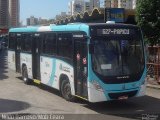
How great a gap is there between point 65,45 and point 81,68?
1.63m

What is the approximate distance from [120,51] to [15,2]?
10024 cm

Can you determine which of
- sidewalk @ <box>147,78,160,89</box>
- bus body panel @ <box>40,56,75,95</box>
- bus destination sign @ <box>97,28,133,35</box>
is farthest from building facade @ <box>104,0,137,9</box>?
bus destination sign @ <box>97,28,133,35</box>

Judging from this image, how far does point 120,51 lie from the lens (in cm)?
1197

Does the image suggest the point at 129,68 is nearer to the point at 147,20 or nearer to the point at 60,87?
the point at 60,87

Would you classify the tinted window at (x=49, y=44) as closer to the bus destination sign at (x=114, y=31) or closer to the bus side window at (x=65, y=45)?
the bus side window at (x=65, y=45)

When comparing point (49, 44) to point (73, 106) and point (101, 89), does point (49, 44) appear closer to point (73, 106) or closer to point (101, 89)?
point (73, 106)

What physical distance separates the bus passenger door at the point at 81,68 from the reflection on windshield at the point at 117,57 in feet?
1.27

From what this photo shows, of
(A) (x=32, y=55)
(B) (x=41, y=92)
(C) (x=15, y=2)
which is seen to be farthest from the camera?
(C) (x=15, y=2)

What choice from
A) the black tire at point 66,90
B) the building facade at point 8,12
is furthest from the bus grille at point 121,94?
the building facade at point 8,12

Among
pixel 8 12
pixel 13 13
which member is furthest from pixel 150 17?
pixel 13 13

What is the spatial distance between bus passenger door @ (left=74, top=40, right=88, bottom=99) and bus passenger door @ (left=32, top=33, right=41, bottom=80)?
4.32 meters

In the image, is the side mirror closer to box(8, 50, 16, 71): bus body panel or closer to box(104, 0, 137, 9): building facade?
box(8, 50, 16, 71): bus body panel

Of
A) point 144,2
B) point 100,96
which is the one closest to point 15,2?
point 144,2

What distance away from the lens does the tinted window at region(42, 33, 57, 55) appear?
48.1 feet
